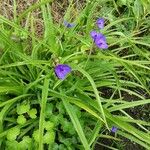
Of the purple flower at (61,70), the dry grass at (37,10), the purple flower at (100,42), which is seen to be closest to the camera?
the purple flower at (61,70)

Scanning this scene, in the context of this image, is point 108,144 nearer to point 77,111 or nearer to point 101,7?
point 77,111

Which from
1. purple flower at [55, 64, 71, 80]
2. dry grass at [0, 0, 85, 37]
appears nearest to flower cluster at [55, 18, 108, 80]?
purple flower at [55, 64, 71, 80]

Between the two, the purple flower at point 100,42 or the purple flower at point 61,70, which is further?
the purple flower at point 100,42

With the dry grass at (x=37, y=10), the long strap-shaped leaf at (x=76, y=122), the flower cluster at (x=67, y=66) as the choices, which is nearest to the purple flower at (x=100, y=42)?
the flower cluster at (x=67, y=66)

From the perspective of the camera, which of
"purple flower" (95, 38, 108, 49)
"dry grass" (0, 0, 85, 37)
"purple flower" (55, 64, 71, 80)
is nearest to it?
"purple flower" (55, 64, 71, 80)

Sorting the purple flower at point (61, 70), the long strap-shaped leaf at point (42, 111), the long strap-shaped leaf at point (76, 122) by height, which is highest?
the purple flower at point (61, 70)

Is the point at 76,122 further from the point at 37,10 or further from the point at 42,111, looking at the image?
the point at 37,10

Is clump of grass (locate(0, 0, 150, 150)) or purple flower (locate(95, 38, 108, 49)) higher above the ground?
purple flower (locate(95, 38, 108, 49))

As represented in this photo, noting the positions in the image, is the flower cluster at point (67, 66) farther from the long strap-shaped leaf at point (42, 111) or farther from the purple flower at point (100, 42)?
the long strap-shaped leaf at point (42, 111)

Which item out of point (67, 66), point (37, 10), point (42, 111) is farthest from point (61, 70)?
point (37, 10)

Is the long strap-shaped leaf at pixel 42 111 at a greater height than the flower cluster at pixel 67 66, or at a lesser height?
lesser

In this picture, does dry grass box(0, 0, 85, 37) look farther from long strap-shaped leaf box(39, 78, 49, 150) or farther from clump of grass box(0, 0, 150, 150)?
long strap-shaped leaf box(39, 78, 49, 150)
